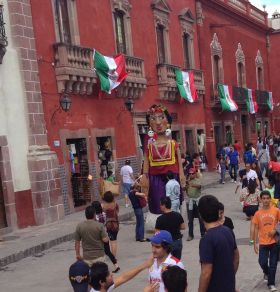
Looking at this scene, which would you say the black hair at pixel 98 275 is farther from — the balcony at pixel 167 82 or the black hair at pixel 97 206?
the balcony at pixel 167 82

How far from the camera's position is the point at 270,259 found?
6832 millimetres

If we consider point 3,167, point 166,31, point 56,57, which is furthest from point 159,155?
point 166,31

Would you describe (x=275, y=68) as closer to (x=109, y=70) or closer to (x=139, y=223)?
(x=109, y=70)

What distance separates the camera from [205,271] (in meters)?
4.17

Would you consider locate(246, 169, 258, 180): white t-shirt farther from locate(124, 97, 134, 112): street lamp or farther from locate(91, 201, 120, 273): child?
locate(124, 97, 134, 112): street lamp

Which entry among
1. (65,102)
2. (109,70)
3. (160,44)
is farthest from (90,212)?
(160,44)

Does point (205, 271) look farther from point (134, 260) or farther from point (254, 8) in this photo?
point (254, 8)

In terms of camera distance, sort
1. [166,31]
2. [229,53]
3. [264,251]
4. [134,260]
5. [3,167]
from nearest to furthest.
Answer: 1. [264,251]
2. [134,260]
3. [3,167]
4. [166,31]
5. [229,53]

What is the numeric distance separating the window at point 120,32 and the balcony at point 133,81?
23.3 inches

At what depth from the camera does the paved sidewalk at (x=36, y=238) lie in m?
10.5

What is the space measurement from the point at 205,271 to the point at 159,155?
18.0ft

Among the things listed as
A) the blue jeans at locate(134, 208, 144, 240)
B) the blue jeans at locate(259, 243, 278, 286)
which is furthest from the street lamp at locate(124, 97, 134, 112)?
the blue jeans at locate(259, 243, 278, 286)

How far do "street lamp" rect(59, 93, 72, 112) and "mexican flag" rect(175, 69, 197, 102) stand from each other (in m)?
7.81

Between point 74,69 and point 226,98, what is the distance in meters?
13.4
